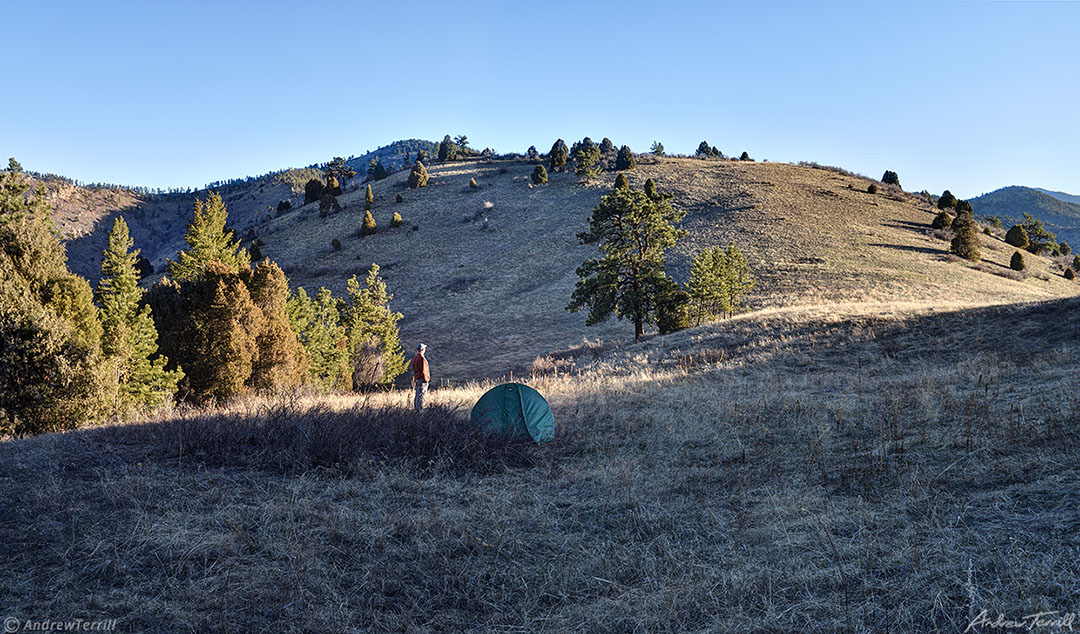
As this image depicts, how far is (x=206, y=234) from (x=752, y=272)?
115 feet

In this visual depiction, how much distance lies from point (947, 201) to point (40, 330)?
74.5 meters

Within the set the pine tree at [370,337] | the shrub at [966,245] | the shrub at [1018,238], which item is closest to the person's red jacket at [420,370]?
the pine tree at [370,337]

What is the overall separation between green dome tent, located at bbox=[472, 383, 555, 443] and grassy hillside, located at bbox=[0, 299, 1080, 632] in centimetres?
39

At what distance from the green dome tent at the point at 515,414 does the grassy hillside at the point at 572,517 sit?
0.39 meters

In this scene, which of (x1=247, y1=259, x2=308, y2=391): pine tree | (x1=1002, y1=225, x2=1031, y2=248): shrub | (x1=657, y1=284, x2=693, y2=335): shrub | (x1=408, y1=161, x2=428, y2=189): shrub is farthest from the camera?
(x1=408, y1=161, x2=428, y2=189): shrub

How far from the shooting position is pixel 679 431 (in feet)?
30.5

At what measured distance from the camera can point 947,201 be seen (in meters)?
58.8

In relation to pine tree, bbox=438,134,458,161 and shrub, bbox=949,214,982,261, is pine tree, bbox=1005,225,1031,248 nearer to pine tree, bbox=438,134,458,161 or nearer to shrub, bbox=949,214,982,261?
shrub, bbox=949,214,982,261

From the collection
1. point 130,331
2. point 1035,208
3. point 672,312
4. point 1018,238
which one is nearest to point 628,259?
point 672,312

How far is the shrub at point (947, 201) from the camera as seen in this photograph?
5853 centimetres

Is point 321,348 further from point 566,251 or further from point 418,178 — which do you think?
point 418,178

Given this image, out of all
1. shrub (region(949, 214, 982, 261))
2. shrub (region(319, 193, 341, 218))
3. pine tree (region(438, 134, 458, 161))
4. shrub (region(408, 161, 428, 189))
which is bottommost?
shrub (region(949, 214, 982, 261))

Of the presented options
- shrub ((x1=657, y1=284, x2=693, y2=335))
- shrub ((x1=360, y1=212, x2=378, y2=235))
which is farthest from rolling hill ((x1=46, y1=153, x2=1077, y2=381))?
shrub ((x1=657, y1=284, x2=693, y2=335))

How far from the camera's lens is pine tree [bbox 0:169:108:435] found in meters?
10.9
